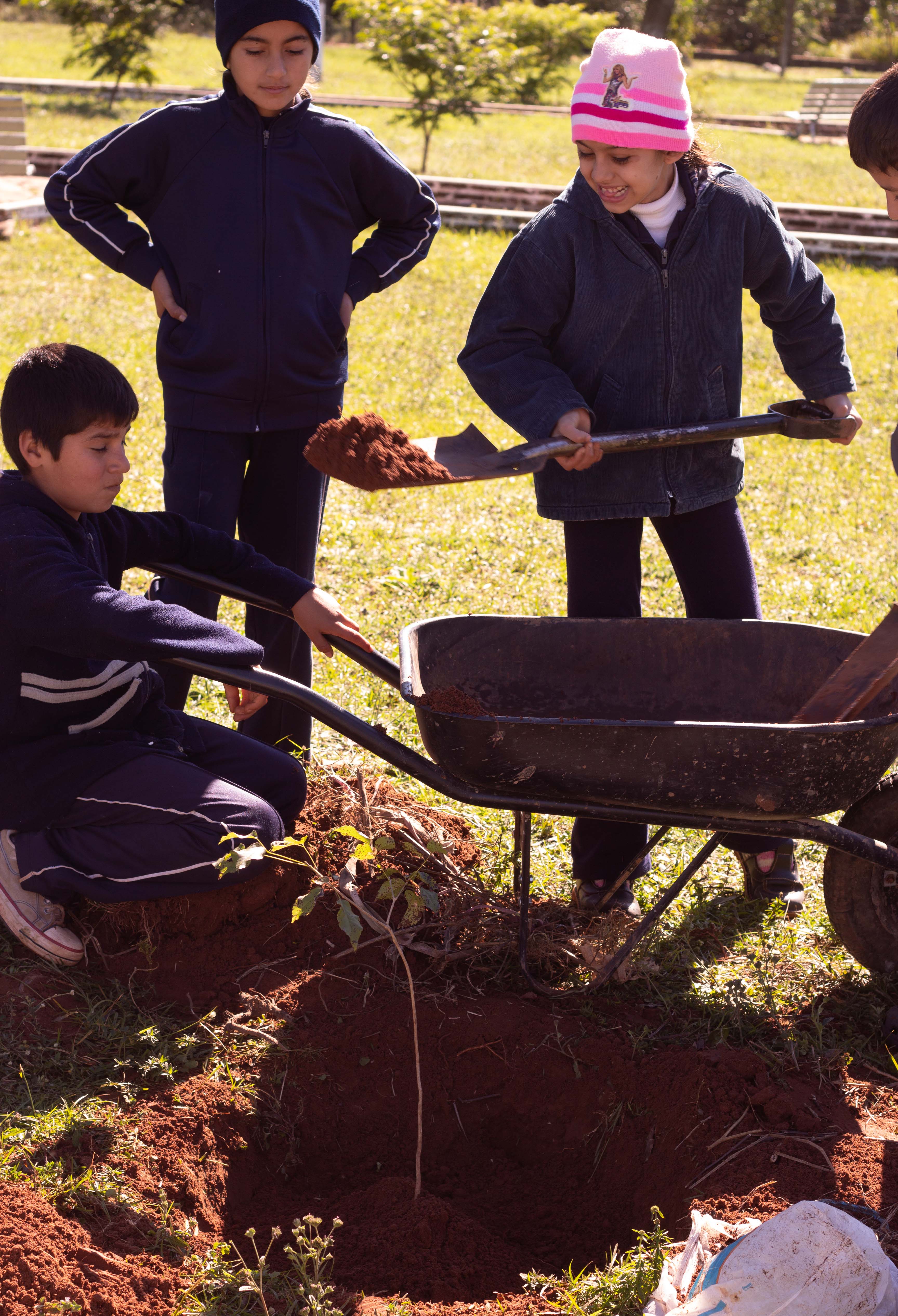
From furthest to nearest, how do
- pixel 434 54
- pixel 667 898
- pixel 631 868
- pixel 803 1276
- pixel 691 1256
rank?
pixel 434 54 → pixel 631 868 → pixel 667 898 → pixel 691 1256 → pixel 803 1276

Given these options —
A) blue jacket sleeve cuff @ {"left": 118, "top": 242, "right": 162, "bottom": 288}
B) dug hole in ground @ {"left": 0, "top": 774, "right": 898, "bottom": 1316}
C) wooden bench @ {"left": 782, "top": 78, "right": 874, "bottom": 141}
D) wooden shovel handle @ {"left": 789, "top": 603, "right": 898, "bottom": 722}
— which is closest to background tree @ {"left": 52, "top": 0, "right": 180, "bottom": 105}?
wooden bench @ {"left": 782, "top": 78, "right": 874, "bottom": 141}

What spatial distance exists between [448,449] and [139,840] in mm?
1106

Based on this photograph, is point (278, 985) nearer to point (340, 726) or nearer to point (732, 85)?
point (340, 726)

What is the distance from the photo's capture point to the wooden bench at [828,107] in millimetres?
22656

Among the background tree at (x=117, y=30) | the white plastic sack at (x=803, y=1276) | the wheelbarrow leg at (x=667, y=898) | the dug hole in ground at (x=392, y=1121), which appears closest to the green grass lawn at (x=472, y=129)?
the background tree at (x=117, y=30)

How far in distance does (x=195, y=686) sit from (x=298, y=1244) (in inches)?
89.7

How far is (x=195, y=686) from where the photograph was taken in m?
4.12

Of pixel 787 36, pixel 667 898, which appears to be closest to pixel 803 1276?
pixel 667 898

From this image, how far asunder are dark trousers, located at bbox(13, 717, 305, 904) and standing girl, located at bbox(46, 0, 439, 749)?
0.55 metres

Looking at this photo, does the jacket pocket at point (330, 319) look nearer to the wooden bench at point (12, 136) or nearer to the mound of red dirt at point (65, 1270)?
the mound of red dirt at point (65, 1270)

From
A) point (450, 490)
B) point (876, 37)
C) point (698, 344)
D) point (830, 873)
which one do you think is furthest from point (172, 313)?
point (876, 37)

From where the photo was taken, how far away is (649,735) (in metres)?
2.30

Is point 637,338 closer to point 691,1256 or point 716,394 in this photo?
point 716,394

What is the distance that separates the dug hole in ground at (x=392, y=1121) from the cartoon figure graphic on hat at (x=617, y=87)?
5.38 feet
